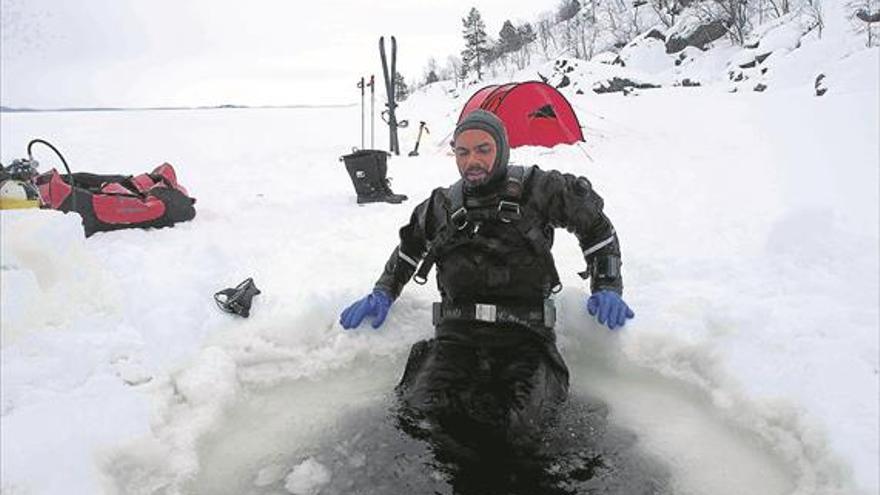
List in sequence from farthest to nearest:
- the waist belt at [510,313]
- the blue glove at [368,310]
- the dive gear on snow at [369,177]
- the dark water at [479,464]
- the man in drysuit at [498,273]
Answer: the dive gear on snow at [369,177]
the blue glove at [368,310]
the waist belt at [510,313]
the man in drysuit at [498,273]
the dark water at [479,464]

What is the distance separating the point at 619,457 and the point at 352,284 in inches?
87.9

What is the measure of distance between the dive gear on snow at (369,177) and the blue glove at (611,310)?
437cm

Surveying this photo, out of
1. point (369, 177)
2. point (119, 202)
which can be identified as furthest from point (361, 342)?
point (369, 177)

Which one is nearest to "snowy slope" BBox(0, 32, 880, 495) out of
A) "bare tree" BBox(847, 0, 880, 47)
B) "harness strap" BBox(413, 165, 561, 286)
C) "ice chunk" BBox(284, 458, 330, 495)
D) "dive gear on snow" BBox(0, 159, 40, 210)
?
"ice chunk" BBox(284, 458, 330, 495)

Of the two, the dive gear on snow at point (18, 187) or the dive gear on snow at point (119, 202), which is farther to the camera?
the dive gear on snow at point (119, 202)

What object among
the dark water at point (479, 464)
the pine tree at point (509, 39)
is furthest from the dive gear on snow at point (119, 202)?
the pine tree at point (509, 39)

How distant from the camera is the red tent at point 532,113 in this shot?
34.1 feet

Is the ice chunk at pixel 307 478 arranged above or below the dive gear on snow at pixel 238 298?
below

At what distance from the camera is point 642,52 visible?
33062 mm

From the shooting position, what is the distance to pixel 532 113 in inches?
415

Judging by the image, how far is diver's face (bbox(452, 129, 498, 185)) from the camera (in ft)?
10.3

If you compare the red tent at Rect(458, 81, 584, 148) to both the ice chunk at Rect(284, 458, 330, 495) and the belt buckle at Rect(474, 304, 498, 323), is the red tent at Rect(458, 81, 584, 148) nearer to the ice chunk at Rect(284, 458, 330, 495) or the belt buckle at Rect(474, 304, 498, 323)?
the belt buckle at Rect(474, 304, 498, 323)

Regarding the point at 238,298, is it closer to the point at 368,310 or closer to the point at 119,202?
the point at 368,310

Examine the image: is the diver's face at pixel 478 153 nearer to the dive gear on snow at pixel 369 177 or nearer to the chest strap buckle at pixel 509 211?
the chest strap buckle at pixel 509 211
